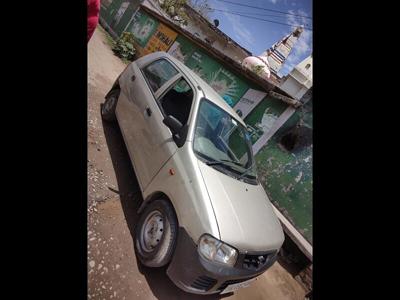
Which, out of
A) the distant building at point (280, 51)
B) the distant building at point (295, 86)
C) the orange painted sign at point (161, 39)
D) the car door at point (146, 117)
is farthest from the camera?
the distant building at point (280, 51)

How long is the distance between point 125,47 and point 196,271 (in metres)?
10.0

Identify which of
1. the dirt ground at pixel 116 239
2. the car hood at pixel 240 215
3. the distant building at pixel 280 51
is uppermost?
the distant building at pixel 280 51

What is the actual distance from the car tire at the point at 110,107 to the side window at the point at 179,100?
1.33 metres

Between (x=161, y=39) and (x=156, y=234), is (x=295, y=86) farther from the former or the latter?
(x=156, y=234)

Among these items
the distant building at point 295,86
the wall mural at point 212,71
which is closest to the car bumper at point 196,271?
the distant building at point 295,86

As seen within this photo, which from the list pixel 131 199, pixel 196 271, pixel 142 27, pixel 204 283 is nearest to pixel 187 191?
pixel 196 271

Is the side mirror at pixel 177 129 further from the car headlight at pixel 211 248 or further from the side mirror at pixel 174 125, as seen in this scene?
the car headlight at pixel 211 248

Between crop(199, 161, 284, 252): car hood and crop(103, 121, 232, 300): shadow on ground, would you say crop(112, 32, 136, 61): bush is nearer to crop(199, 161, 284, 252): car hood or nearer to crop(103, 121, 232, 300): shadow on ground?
crop(103, 121, 232, 300): shadow on ground

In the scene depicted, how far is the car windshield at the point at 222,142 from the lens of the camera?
337cm

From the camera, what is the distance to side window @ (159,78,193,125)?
148 inches

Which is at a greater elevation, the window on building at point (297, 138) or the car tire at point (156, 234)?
the window on building at point (297, 138)
